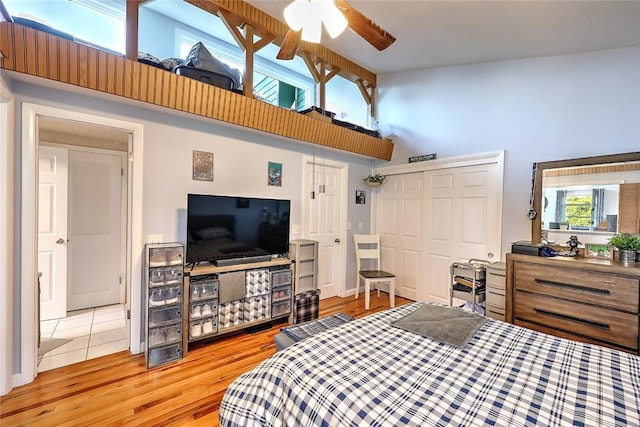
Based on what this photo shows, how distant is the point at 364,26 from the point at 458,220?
2.81 metres

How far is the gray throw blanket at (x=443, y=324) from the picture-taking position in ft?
4.78

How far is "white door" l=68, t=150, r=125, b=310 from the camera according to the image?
→ 348 centimetres

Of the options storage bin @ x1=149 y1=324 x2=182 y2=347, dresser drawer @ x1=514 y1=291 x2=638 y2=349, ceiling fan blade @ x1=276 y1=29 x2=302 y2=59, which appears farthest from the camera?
storage bin @ x1=149 y1=324 x2=182 y2=347

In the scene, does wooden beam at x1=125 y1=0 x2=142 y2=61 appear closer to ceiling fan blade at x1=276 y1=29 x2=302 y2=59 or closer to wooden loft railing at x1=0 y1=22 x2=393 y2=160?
wooden loft railing at x1=0 y1=22 x2=393 y2=160

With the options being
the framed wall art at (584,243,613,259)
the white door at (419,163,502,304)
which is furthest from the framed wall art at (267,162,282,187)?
the framed wall art at (584,243,613,259)

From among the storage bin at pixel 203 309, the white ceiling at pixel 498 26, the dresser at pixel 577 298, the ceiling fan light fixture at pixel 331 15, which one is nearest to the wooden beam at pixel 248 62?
the white ceiling at pixel 498 26

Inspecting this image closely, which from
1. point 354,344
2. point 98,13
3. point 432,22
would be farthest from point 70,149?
point 432,22

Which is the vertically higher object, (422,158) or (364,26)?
(364,26)

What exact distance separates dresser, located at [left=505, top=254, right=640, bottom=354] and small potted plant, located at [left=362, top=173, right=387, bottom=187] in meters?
2.16

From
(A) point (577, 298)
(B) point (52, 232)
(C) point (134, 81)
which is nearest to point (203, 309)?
(C) point (134, 81)

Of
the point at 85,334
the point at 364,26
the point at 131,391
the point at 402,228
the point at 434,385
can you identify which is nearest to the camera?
the point at 434,385

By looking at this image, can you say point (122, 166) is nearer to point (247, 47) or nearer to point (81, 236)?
point (81, 236)

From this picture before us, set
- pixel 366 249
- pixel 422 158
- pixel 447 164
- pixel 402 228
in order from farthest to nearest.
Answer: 1. pixel 366 249
2. pixel 402 228
3. pixel 422 158
4. pixel 447 164

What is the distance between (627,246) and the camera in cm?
226
